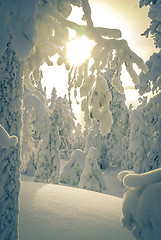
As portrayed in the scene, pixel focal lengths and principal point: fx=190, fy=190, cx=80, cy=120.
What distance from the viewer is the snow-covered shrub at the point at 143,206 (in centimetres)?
193

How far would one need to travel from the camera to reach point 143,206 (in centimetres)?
199

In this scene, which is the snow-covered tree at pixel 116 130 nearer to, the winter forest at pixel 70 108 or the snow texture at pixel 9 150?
the winter forest at pixel 70 108

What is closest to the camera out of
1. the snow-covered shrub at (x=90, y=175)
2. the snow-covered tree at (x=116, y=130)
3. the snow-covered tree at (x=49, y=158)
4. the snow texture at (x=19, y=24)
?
the snow texture at (x=19, y=24)

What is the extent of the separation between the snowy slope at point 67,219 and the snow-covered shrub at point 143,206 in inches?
55.1

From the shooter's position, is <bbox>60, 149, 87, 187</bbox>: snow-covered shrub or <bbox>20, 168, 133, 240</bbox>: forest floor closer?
<bbox>20, 168, 133, 240</bbox>: forest floor

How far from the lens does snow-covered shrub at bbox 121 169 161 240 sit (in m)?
1.93

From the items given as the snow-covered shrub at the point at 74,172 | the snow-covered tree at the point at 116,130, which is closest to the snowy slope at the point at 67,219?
the snow-covered shrub at the point at 74,172

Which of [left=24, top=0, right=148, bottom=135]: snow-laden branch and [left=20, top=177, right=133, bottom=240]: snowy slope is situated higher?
[left=24, top=0, right=148, bottom=135]: snow-laden branch

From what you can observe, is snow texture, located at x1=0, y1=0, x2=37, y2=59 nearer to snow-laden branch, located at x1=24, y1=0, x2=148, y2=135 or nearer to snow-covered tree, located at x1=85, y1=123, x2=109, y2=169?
snow-laden branch, located at x1=24, y1=0, x2=148, y2=135

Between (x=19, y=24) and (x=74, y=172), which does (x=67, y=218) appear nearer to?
(x=19, y=24)

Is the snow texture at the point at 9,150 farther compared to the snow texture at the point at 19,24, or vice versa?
the snow texture at the point at 9,150

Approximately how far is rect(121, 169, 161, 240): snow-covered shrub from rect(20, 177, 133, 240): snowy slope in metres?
1.40

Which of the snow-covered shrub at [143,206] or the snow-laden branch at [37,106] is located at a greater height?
the snow-laden branch at [37,106]

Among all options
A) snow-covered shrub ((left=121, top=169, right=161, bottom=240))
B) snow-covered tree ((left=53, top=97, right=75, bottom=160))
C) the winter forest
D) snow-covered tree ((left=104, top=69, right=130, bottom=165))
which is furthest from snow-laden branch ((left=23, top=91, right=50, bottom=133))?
snow-covered tree ((left=104, top=69, right=130, bottom=165))
